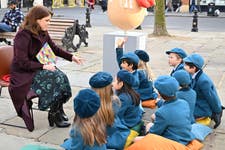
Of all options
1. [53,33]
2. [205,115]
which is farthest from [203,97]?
[53,33]

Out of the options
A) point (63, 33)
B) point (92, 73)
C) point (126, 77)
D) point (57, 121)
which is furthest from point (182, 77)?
point (63, 33)

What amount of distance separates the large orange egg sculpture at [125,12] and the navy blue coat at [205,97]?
2.08m

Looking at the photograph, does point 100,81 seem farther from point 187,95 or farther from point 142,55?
point 142,55

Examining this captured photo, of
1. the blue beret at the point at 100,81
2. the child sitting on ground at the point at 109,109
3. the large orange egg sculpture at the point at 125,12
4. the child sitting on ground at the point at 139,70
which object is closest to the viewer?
the child sitting on ground at the point at 109,109

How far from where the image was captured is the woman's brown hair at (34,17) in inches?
191

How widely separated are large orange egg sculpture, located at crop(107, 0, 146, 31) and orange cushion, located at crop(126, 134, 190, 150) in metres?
3.25

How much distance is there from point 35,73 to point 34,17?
2.31 ft

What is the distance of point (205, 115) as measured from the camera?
5305mm

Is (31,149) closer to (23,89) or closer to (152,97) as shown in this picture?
(23,89)

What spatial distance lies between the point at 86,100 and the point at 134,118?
1567mm

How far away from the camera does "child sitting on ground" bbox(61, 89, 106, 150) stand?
318 cm

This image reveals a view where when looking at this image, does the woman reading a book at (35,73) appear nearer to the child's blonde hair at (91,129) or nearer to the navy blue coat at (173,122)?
the navy blue coat at (173,122)

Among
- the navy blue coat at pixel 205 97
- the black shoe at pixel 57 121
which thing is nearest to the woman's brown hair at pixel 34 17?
the black shoe at pixel 57 121

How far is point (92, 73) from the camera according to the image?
27.9 feet
